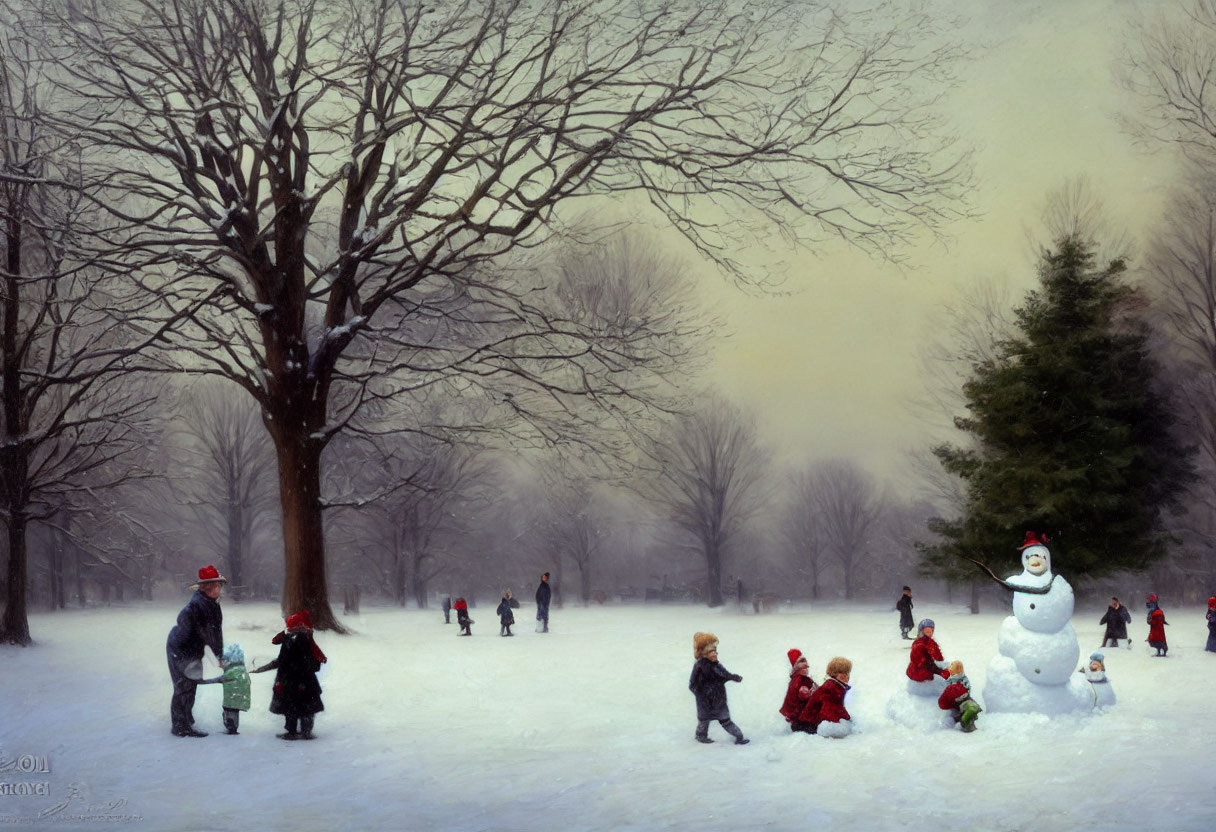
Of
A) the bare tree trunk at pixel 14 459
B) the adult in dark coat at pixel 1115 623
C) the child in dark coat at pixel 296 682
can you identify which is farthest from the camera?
the bare tree trunk at pixel 14 459

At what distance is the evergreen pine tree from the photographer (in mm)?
20047

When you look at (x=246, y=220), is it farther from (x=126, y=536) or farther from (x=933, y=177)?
(x=126, y=536)

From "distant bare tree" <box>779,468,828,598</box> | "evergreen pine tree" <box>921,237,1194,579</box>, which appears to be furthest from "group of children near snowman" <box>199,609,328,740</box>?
"distant bare tree" <box>779,468,828,598</box>

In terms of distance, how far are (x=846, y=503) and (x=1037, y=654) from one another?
39.2 meters

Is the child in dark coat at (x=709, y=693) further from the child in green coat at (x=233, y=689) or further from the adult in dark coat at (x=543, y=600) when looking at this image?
the adult in dark coat at (x=543, y=600)

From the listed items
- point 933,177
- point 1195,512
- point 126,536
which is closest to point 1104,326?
point 933,177

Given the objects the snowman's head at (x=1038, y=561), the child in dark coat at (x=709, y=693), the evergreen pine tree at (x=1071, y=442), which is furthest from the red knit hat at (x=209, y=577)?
the evergreen pine tree at (x=1071, y=442)

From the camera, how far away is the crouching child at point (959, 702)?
27.6ft

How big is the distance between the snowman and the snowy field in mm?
245

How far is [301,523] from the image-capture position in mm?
15250

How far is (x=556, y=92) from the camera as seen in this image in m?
14.8

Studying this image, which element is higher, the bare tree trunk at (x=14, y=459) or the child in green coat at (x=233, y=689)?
the bare tree trunk at (x=14, y=459)

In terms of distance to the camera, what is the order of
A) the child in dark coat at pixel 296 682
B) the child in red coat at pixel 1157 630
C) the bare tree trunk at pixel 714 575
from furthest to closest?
the bare tree trunk at pixel 714 575, the child in red coat at pixel 1157 630, the child in dark coat at pixel 296 682

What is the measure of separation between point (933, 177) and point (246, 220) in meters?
9.53
